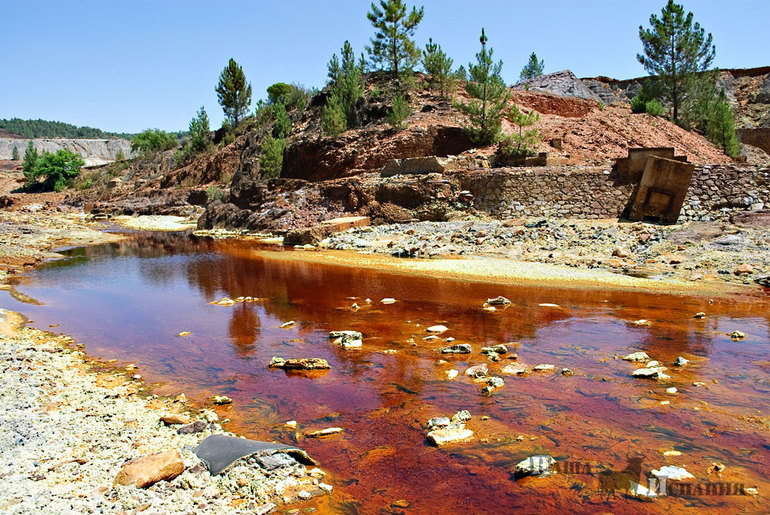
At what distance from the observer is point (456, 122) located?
1107 inches

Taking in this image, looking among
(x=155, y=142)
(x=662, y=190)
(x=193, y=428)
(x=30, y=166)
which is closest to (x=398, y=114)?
(x=662, y=190)

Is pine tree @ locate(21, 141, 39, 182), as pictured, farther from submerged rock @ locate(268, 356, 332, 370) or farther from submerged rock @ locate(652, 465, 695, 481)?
submerged rock @ locate(652, 465, 695, 481)

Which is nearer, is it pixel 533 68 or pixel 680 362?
pixel 680 362

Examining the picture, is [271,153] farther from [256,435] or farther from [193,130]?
[256,435]

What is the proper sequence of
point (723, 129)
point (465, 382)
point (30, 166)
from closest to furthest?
point (465, 382), point (723, 129), point (30, 166)

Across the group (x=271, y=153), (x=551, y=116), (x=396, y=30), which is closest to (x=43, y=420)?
(x=271, y=153)

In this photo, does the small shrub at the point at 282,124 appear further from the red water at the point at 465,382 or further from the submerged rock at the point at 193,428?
the submerged rock at the point at 193,428

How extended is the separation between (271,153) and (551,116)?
690 inches

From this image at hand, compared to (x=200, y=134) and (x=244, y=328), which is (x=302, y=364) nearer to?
(x=244, y=328)

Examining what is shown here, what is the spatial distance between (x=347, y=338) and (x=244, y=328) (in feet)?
6.75

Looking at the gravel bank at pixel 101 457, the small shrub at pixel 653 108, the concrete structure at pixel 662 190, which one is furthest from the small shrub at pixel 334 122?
the gravel bank at pixel 101 457

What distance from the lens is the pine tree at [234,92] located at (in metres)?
48.0

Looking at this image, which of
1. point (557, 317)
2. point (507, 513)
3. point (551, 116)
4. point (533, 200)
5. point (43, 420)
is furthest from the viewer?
point (551, 116)

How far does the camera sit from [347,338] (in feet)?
24.2
